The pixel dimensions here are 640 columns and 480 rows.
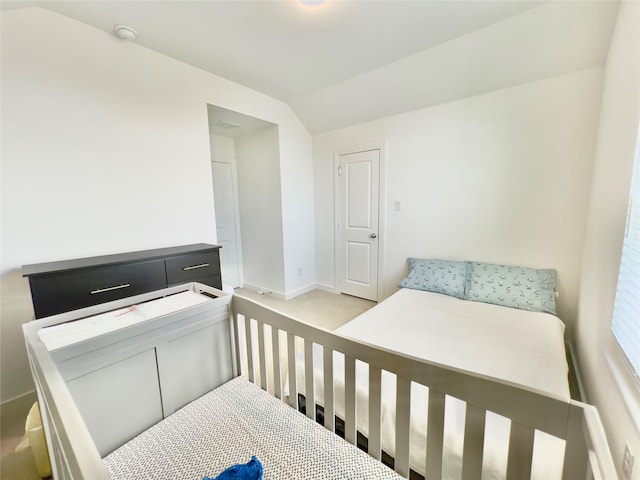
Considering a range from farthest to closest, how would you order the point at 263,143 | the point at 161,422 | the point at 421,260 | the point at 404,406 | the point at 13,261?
1. the point at 263,143
2. the point at 421,260
3. the point at 13,261
4. the point at 161,422
5. the point at 404,406

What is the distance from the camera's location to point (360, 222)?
347 centimetres

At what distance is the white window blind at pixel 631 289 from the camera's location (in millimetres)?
997

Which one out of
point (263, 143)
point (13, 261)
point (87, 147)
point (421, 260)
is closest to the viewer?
point (13, 261)

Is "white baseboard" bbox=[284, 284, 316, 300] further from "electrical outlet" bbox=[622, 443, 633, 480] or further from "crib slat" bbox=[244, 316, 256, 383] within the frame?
"electrical outlet" bbox=[622, 443, 633, 480]

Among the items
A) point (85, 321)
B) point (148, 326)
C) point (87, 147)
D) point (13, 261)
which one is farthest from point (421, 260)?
point (13, 261)

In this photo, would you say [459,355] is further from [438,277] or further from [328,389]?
[438,277]

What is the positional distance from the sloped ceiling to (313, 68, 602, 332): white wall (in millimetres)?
203

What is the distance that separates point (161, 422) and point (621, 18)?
3264 millimetres

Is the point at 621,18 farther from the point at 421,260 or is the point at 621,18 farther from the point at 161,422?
the point at 161,422

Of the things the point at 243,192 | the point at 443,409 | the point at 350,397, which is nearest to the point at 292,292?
the point at 243,192

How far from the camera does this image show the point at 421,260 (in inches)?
112

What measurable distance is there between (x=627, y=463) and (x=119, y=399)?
6.26 feet

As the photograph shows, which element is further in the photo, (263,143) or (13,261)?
(263,143)

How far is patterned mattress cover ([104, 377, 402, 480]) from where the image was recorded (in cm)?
84
